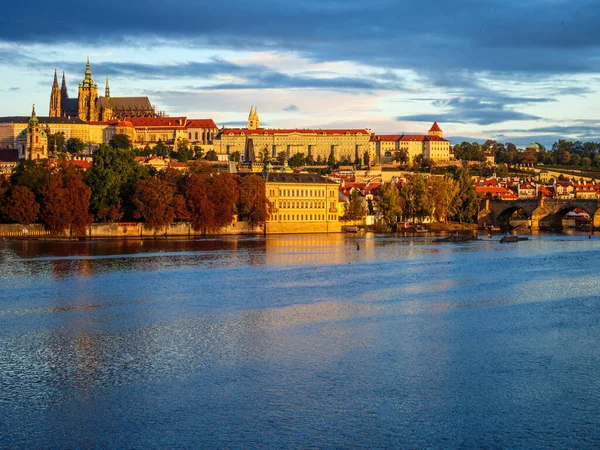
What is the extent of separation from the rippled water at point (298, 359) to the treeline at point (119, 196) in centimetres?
2066

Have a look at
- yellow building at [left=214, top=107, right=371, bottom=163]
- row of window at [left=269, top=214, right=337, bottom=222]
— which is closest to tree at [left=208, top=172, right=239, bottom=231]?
row of window at [left=269, top=214, right=337, bottom=222]

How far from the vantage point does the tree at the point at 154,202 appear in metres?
57.7

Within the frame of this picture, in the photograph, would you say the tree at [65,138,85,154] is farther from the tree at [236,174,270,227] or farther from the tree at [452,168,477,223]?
the tree at [236,174,270,227]

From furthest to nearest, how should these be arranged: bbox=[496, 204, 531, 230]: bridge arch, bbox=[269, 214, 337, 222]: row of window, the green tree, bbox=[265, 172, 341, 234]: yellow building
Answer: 1. the green tree
2. bbox=[496, 204, 531, 230]: bridge arch
3. bbox=[265, 172, 341, 234]: yellow building
4. bbox=[269, 214, 337, 222]: row of window

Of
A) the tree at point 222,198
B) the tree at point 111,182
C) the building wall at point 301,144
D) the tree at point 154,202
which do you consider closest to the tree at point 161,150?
the building wall at point 301,144

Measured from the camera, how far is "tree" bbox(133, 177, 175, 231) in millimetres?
57656

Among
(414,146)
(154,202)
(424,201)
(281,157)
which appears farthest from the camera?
(414,146)

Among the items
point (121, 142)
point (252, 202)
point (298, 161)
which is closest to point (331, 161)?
point (298, 161)

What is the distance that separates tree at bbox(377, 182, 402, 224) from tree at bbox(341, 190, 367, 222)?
6.83 feet

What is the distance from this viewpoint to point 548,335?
20641 mm

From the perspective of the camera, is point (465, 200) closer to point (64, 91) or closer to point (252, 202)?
point (252, 202)

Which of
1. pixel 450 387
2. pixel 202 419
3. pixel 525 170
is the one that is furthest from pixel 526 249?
pixel 525 170

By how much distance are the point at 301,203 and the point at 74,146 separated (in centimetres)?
7355

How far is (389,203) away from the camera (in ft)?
230
